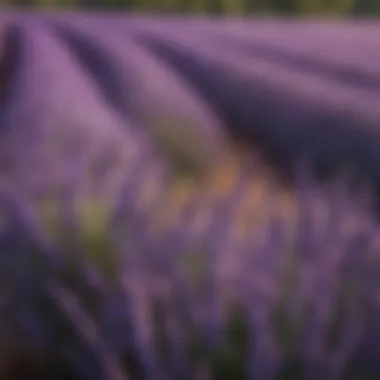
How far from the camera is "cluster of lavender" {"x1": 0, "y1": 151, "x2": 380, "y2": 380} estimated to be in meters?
0.28

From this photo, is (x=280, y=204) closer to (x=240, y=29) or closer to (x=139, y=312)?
(x=139, y=312)

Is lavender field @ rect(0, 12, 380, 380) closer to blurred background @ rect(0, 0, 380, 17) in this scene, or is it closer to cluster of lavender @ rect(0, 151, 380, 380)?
cluster of lavender @ rect(0, 151, 380, 380)

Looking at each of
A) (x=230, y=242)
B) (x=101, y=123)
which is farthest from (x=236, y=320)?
(x=101, y=123)

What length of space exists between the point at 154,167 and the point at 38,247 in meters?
0.08

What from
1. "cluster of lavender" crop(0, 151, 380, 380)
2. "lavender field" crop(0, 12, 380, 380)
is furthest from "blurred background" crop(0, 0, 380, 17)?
"cluster of lavender" crop(0, 151, 380, 380)

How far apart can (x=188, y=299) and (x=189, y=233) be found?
32 millimetres

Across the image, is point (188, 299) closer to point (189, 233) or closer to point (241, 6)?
point (189, 233)

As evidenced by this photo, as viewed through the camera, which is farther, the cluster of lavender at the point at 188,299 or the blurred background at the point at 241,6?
the blurred background at the point at 241,6

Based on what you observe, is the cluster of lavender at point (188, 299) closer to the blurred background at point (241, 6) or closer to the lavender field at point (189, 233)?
the lavender field at point (189, 233)

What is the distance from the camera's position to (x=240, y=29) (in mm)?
607

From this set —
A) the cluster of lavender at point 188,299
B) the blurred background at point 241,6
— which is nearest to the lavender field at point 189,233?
the cluster of lavender at point 188,299

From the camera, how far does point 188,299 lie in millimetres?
286

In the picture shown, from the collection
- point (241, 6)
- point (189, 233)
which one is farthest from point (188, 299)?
point (241, 6)

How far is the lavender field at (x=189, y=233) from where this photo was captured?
0.28m
